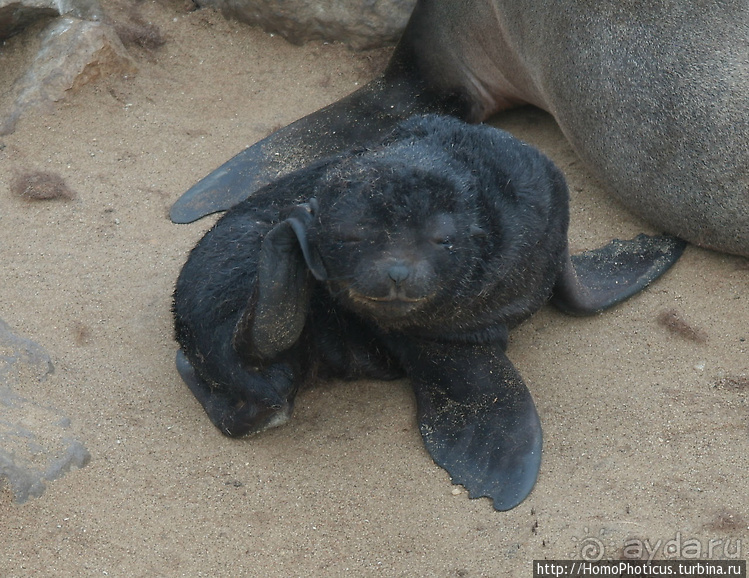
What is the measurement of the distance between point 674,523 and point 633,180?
6.68 feet

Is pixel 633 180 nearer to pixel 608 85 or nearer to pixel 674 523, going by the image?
pixel 608 85

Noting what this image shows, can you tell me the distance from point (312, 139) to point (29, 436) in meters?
2.64

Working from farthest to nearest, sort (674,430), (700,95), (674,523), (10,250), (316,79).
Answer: (316,79)
(10,250)
(700,95)
(674,430)
(674,523)

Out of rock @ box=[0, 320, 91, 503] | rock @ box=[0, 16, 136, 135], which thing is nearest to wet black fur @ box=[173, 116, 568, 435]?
rock @ box=[0, 320, 91, 503]

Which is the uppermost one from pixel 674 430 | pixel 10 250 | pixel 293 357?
pixel 674 430

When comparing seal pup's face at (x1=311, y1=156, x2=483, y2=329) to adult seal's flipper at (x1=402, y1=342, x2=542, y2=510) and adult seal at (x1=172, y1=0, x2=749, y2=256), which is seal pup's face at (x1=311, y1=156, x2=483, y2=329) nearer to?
adult seal's flipper at (x1=402, y1=342, x2=542, y2=510)

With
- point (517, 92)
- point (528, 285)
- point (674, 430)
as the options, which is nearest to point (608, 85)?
point (517, 92)

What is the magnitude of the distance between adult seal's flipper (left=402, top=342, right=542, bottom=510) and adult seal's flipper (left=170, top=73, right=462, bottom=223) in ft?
6.09

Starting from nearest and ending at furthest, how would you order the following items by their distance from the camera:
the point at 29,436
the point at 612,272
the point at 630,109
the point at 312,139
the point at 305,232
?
the point at 305,232 → the point at 29,436 → the point at 612,272 → the point at 630,109 → the point at 312,139

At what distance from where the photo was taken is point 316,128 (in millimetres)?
5844

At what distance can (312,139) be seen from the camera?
19.0 feet

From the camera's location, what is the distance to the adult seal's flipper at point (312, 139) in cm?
545

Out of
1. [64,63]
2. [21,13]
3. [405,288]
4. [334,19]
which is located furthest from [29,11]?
[405,288]

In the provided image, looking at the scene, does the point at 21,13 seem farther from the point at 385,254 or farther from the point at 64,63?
the point at 385,254
